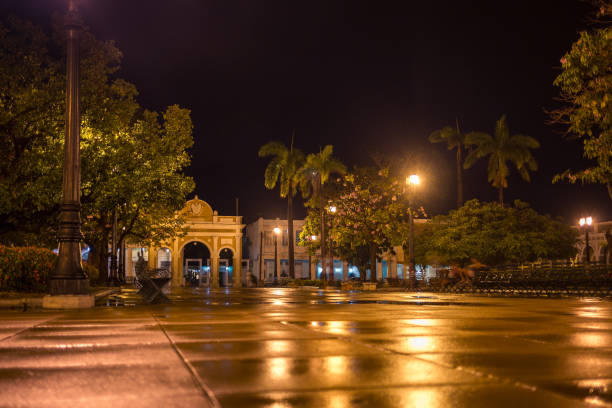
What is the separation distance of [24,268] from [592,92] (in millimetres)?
15786

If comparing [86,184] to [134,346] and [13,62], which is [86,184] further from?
[134,346]

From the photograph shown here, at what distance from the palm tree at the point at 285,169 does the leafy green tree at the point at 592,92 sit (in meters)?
40.2

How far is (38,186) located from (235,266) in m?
58.5

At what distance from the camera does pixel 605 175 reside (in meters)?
14.3

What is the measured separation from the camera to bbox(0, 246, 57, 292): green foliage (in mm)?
17672

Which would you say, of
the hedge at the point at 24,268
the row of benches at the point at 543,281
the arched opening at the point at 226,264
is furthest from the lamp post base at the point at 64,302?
the arched opening at the point at 226,264

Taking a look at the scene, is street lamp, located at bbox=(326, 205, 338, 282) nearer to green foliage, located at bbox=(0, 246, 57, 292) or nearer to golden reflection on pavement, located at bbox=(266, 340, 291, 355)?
green foliage, located at bbox=(0, 246, 57, 292)

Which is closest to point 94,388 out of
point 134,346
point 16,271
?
point 134,346

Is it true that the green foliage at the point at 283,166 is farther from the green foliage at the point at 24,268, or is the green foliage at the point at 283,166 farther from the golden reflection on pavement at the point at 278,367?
the golden reflection on pavement at the point at 278,367

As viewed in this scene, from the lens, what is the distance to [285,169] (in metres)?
54.9

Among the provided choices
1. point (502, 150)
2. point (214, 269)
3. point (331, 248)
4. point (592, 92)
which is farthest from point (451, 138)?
point (592, 92)

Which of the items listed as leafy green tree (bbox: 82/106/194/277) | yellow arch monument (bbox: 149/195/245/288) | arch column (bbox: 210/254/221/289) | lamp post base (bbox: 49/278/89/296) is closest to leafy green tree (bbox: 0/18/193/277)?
leafy green tree (bbox: 82/106/194/277)

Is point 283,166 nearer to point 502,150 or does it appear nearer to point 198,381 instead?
point 502,150

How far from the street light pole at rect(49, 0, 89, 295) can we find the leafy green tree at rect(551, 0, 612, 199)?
11.1 m
